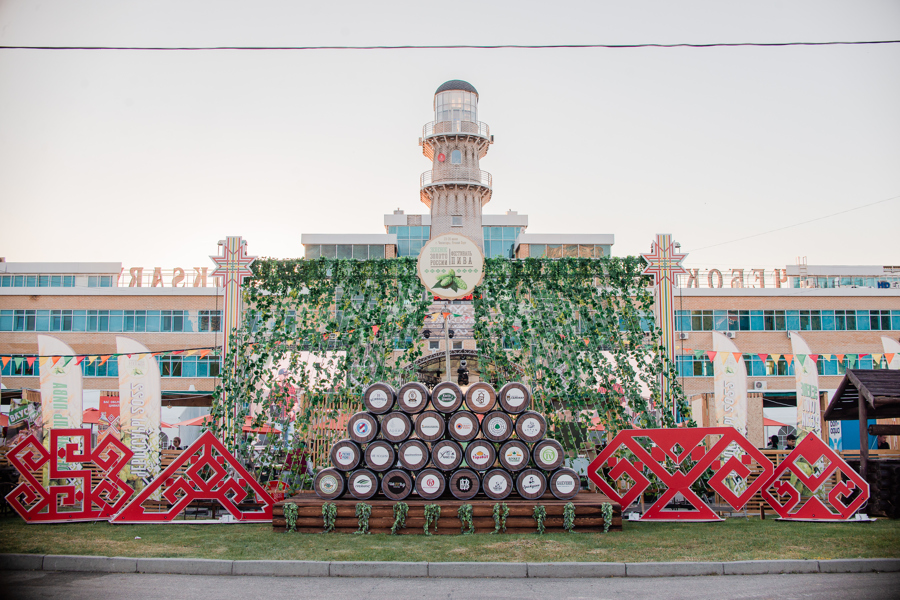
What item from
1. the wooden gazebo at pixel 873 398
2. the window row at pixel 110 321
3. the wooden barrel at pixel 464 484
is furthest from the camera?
Result: the window row at pixel 110 321

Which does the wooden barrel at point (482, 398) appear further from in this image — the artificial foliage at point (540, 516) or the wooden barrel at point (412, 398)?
the artificial foliage at point (540, 516)

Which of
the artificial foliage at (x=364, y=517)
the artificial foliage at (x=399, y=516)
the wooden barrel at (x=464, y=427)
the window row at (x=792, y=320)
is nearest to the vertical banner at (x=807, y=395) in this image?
the wooden barrel at (x=464, y=427)

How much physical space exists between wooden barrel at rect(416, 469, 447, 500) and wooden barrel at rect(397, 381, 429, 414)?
0.90m

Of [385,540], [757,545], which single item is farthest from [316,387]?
[757,545]

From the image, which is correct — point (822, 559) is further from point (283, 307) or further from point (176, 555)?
point (283, 307)

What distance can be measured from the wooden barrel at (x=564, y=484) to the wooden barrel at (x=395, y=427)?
218 centimetres

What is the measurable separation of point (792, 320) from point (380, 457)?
34.0 m

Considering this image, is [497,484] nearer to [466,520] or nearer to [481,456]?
[481,456]

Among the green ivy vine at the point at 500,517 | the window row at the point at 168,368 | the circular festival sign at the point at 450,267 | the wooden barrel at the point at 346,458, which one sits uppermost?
the circular festival sign at the point at 450,267

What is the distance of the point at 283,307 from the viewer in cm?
1323

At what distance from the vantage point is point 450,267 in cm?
1247

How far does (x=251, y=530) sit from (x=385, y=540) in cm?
233

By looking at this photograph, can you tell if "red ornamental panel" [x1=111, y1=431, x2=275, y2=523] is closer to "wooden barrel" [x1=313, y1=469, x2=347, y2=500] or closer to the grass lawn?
the grass lawn

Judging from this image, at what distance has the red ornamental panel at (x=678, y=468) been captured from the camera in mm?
10531
